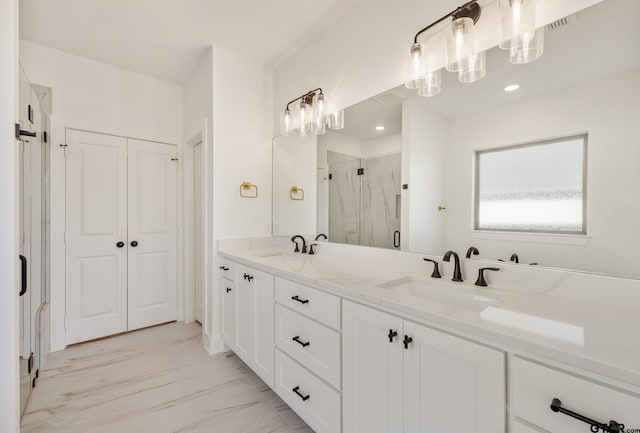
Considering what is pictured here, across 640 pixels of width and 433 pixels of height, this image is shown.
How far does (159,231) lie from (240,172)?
49.9 inches

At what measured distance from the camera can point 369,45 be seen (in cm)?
186

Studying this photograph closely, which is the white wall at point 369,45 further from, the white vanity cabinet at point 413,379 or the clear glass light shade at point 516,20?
the white vanity cabinet at point 413,379

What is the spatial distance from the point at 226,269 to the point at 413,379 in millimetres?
1761

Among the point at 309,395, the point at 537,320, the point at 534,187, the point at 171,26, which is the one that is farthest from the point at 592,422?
the point at 171,26

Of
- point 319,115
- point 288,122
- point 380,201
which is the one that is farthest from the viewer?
point 288,122

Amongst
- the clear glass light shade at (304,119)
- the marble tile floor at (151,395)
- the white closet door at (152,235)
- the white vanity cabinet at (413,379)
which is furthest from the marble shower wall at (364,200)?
the white closet door at (152,235)

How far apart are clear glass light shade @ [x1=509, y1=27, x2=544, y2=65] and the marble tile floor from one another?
2.15 metres

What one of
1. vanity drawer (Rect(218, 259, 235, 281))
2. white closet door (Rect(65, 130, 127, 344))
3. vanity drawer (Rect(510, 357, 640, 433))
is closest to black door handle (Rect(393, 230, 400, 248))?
vanity drawer (Rect(510, 357, 640, 433))

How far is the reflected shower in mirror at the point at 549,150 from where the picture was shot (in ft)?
3.33

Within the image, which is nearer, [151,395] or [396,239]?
[396,239]

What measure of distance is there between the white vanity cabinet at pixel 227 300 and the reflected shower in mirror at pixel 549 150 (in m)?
1.46

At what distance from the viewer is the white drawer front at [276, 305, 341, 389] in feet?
4.28

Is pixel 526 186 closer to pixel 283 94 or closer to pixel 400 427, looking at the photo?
pixel 400 427

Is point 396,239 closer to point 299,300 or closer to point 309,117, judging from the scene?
point 299,300
